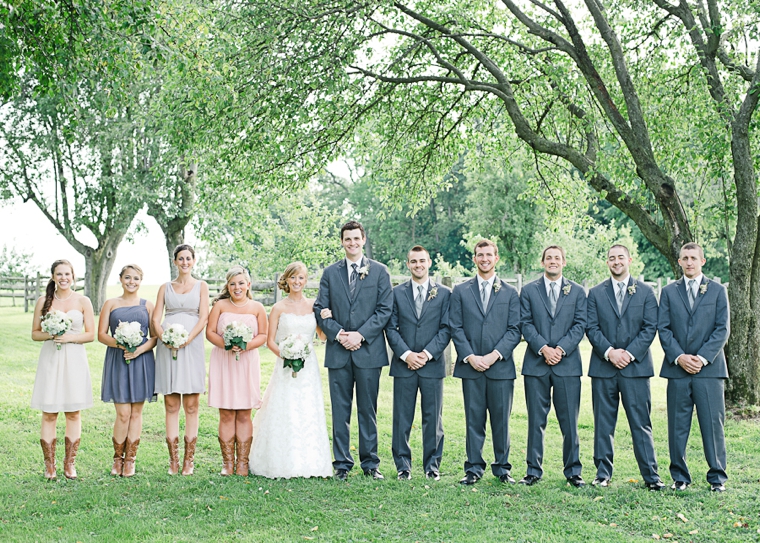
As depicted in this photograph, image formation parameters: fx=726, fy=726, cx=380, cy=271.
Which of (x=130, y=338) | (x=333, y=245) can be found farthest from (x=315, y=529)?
(x=333, y=245)

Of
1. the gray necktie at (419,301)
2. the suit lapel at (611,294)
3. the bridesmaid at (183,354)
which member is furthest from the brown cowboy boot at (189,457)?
the suit lapel at (611,294)

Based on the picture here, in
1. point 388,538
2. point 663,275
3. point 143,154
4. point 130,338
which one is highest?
point 143,154

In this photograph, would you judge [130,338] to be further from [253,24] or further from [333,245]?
[333,245]

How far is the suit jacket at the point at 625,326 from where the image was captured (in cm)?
657

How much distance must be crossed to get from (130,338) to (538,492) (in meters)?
3.95

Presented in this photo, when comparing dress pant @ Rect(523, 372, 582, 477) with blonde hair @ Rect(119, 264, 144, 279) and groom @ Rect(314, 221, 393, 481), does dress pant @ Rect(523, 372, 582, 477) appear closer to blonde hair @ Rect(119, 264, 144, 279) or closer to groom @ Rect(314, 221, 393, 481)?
groom @ Rect(314, 221, 393, 481)

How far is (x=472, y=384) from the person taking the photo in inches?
267

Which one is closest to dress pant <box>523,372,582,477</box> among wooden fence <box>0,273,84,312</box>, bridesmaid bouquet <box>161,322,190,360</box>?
bridesmaid bouquet <box>161,322,190,360</box>

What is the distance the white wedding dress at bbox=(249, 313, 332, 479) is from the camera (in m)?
6.84

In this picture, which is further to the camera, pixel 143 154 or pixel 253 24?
pixel 143 154

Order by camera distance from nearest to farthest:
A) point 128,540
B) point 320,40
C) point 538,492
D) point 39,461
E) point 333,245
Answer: point 128,540 < point 538,492 < point 39,461 < point 320,40 < point 333,245

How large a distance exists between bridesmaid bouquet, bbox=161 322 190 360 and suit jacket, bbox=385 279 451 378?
6.34ft

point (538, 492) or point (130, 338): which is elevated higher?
point (130, 338)

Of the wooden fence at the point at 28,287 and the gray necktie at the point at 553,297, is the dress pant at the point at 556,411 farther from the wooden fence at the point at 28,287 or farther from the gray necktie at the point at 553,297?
the wooden fence at the point at 28,287
